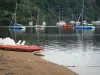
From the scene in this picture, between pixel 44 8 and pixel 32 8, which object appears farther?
pixel 44 8

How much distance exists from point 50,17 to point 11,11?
148ft

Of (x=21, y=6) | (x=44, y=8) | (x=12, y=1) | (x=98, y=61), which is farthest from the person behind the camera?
(x=44, y=8)

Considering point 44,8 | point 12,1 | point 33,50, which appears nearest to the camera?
point 33,50

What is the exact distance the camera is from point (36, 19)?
534 ft

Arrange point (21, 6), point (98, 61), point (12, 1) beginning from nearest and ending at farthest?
1. point (98, 61)
2. point (12, 1)
3. point (21, 6)

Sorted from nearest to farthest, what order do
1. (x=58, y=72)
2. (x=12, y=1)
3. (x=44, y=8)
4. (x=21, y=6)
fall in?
1. (x=58, y=72)
2. (x=12, y=1)
3. (x=21, y=6)
4. (x=44, y=8)

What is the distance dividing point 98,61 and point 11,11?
113251 millimetres

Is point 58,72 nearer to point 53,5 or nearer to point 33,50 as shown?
point 33,50

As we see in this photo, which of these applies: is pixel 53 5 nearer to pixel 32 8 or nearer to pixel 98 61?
pixel 32 8

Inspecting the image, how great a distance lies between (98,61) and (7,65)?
13.0m

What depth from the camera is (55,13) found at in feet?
645

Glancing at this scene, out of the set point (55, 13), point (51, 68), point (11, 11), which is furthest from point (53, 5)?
point (51, 68)

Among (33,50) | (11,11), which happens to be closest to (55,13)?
(11,11)

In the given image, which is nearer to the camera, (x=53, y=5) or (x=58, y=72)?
(x=58, y=72)
